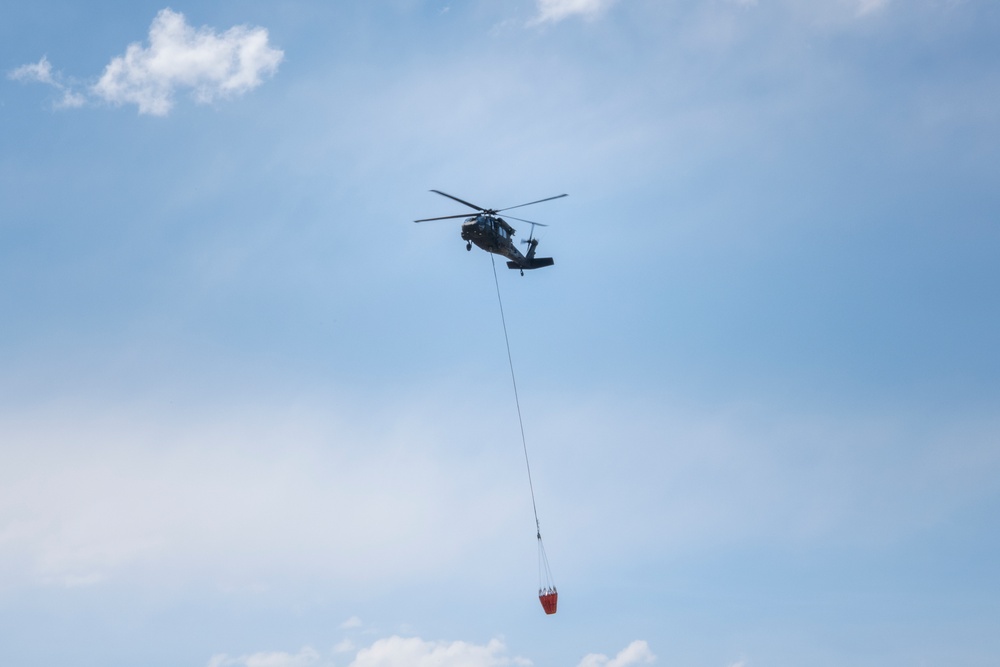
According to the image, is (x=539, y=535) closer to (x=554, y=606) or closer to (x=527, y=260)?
(x=554, y=606)

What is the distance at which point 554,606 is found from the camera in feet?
160

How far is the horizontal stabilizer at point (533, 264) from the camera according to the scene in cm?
6662

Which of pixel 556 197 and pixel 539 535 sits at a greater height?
pixel 556 197

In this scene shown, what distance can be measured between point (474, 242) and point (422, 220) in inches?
151

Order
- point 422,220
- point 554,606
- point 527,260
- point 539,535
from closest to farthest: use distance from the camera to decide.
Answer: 1. point 554,606
2. point 539,535
3. point 422,220
4. point 527,260

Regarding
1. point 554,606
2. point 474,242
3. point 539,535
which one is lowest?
point 554,606

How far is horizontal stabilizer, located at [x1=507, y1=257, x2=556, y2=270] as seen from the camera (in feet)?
219

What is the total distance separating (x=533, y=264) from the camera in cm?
6700

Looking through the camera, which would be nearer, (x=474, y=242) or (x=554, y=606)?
(x=554, y=606)

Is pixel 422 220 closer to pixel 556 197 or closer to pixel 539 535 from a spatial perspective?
pixel 556 197

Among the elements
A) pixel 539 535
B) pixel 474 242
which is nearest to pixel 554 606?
pixel 539 535

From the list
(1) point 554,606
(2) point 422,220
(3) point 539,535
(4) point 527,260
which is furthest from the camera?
(4) point 527,260

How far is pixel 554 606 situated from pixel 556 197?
991 inches

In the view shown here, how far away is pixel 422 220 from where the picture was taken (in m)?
60.6
